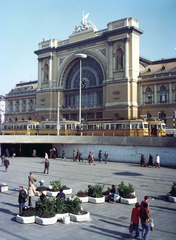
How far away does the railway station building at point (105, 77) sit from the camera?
5112cm

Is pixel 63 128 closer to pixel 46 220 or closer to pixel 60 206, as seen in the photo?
pixel 60 206

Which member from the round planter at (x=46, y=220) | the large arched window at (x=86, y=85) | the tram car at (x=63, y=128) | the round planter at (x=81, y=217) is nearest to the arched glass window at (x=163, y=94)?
the large arched window at (x=86, y=85)

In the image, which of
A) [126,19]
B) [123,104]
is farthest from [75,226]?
[126,19]

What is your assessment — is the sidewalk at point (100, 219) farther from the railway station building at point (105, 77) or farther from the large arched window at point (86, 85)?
the large arched window at point (86, 85)

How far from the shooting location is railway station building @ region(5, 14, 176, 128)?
5112cm

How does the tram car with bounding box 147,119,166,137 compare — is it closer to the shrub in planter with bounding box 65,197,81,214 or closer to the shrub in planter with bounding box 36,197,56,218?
the shrub in planter with bounding box 65,197,81,214

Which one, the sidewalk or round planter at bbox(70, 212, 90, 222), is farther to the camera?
round planter at bbox(70, 212, 90, 222)

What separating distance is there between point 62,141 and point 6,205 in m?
24.9

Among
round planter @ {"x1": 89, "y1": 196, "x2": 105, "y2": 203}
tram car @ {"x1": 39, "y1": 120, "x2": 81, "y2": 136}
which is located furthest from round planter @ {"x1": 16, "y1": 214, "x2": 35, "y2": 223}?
tram car @ {"x1": 39, "y1": 120, "x2": 81, "y2": 136}

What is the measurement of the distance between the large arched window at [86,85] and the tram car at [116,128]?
58.4 ft

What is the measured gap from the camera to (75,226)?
1130cm

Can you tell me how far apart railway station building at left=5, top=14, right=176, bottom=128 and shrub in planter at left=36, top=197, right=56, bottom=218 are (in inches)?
1279

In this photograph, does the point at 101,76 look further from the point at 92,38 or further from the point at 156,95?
the point at 156,95

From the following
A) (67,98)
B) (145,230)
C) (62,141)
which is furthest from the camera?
(67,98)
